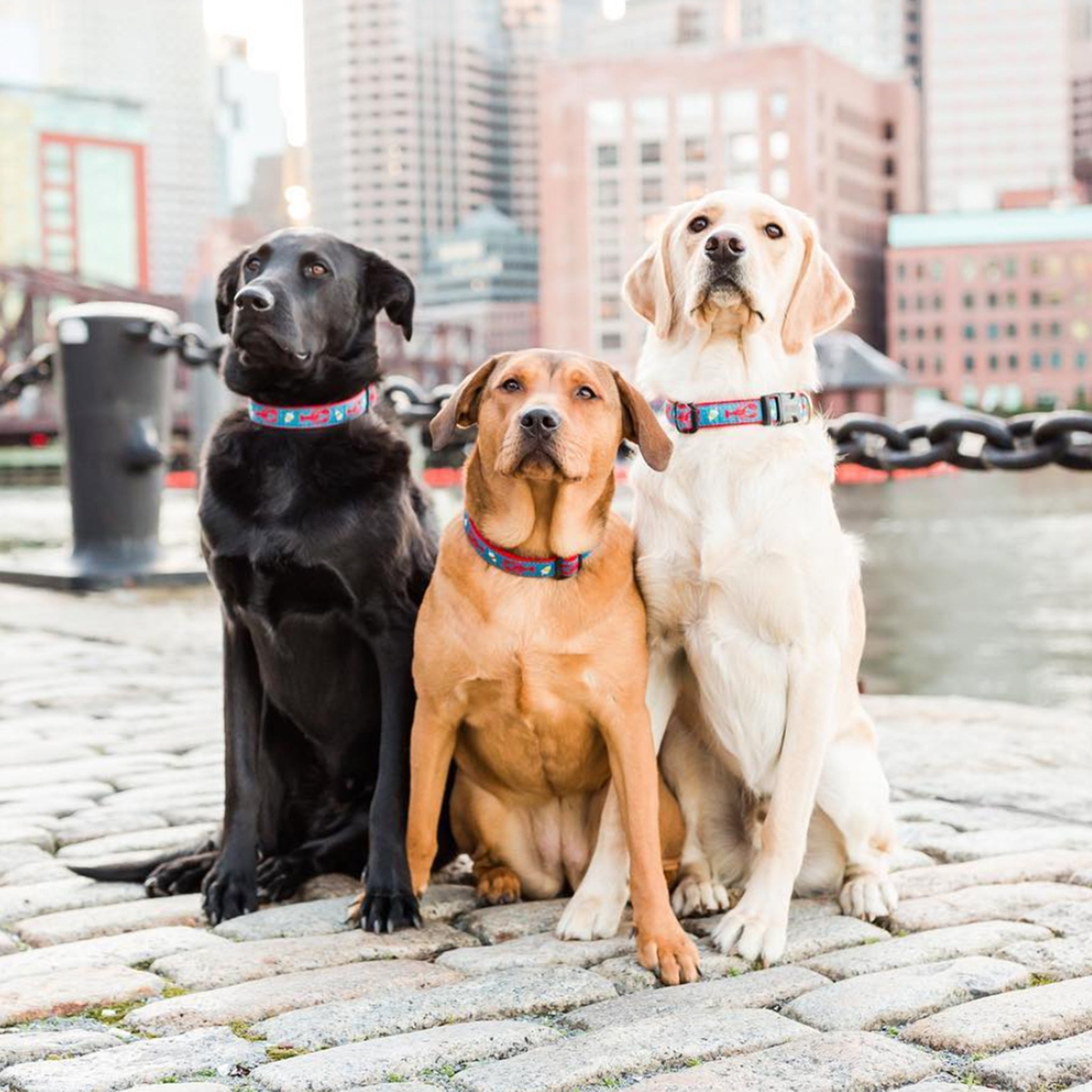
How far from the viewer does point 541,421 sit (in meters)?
2.88

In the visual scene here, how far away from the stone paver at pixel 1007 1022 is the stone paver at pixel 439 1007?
57 centimetres

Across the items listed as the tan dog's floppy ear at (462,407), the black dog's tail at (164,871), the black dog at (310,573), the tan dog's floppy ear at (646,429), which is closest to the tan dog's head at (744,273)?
the tan dog's floppy ear at (646,429)

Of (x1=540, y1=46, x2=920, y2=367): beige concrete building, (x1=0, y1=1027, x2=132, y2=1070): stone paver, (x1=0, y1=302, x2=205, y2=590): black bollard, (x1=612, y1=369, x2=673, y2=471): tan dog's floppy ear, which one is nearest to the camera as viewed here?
(x1=0, y1=1027, x2=132, y2=1070): stone paver

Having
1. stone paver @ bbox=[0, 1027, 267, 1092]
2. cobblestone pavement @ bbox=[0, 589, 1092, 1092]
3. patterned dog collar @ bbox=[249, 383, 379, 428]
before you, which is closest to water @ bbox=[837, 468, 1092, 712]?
cobblestone pavement @ bbox=[0, 589, 1092, 1092]

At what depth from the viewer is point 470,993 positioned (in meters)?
2.67

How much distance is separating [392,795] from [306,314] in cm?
103

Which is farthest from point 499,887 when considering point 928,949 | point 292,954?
point 928,949

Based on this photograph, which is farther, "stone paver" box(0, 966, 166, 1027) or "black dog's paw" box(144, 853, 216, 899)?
"black dog's paw" box(144, 853, 216, 899)

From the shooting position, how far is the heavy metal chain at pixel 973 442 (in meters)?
4.52

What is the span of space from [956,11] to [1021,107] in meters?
12.3

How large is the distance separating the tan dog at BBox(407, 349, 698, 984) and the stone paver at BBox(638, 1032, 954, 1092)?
476 mm

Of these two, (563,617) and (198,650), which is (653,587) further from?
(198,650)

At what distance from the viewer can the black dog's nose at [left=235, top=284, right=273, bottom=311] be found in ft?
10.5

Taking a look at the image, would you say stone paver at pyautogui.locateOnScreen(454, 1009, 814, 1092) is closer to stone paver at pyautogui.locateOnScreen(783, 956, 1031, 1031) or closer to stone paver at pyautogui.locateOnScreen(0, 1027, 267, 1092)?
stone paver at pyautogui.locateOnScreen(783, 956, 1031, 1031)
